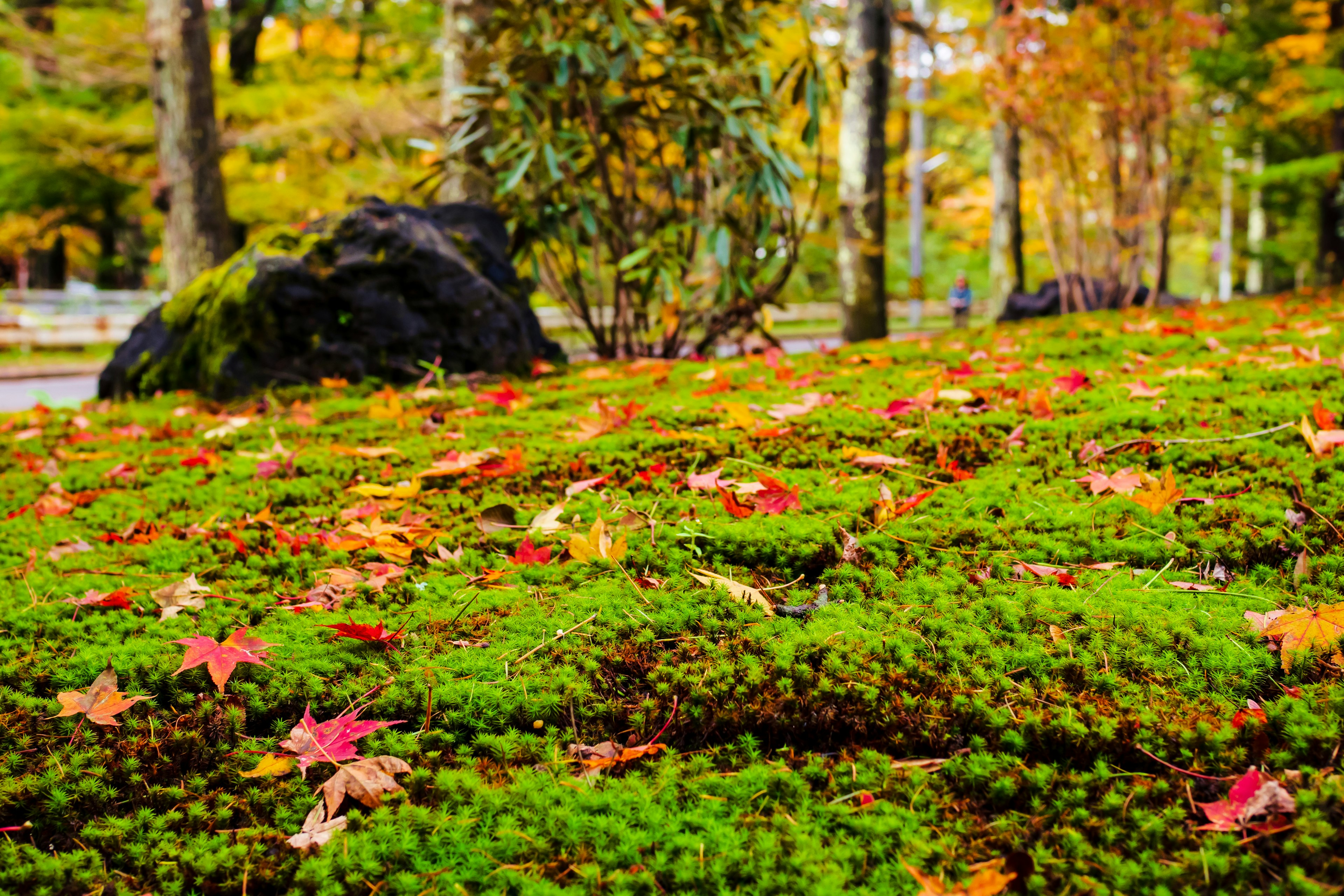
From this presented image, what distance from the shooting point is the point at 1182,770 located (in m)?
1.20

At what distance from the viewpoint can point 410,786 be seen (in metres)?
1.29

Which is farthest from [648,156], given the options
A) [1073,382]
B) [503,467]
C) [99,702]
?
[99,702]

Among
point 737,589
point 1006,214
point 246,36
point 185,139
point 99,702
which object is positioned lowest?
point 99,702

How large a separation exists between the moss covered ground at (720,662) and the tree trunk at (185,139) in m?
7.37

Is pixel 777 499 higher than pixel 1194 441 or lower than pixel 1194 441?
lower

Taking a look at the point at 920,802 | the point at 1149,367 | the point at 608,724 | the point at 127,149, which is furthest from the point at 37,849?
the point at 127,149

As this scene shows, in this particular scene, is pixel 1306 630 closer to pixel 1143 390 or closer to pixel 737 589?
pixel 737 589

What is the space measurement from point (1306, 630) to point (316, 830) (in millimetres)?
1638

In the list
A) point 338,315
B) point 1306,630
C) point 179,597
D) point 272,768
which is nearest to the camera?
point 272,768

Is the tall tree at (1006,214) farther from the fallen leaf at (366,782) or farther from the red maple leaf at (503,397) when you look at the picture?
the fallen leaf at (366,782)

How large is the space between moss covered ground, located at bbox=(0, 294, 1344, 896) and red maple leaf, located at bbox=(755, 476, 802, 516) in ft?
0.03

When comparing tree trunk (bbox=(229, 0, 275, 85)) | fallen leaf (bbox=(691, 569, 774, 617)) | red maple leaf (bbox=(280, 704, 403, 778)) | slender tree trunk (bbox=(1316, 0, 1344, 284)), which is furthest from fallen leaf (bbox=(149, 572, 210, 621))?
tree trunk (bbox=(229, 0, 275, 85))

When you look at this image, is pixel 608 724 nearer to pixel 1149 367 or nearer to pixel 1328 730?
pixel 1328 730

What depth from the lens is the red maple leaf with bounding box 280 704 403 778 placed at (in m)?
1.34
